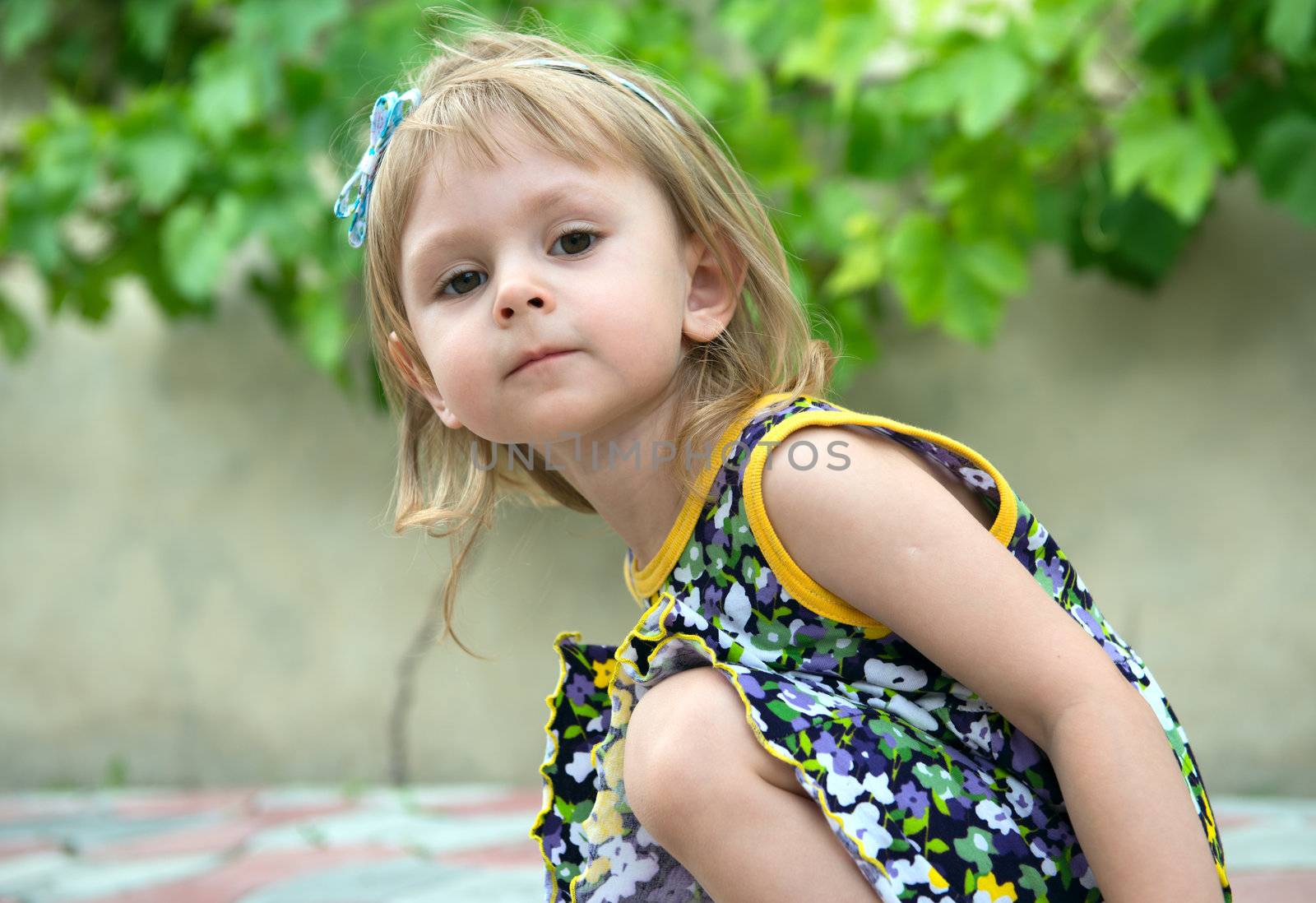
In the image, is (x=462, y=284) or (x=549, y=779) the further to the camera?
(x=549, y=779)

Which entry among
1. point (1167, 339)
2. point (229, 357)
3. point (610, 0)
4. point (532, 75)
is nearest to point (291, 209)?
point (229, 357)

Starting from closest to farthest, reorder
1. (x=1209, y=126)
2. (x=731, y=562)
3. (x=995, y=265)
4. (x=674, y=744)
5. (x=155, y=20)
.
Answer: (x=674, y=744) < (x=731, y=562) < (x=1209, y=126) < (x=995, y=265) < (x=155, y=20)

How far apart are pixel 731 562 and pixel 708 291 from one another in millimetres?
231

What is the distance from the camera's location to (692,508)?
2.91 feet

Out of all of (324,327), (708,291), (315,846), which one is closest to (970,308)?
(708,291)

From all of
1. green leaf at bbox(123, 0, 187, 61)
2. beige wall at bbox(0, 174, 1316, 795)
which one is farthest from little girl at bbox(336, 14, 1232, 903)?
green leaf at bbox(123, 0, 187, 61)

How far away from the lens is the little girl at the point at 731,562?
73cm

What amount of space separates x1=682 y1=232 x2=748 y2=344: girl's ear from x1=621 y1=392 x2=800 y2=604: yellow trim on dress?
69 millimetres

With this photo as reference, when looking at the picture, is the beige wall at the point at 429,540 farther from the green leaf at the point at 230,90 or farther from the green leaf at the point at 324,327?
the green leaf at the point at 230,90

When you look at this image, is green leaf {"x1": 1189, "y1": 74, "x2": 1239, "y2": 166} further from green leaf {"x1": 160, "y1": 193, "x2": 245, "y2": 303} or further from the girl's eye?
green leaf {"x1": 160, "y1": 193, "x2": 245, "y2": 303}

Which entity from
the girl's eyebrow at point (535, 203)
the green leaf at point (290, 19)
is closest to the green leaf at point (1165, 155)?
the girl's eyebrow at point (535, 203)

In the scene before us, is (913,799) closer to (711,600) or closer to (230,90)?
(711,600)

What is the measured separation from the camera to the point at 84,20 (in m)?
2.27

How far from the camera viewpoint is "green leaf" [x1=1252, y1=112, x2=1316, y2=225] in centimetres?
146
